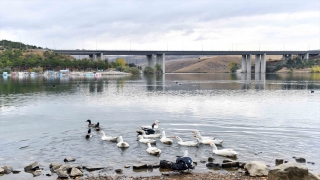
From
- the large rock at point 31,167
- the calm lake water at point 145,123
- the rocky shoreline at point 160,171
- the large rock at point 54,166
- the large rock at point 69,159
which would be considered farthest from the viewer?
the calm lake water at point 145,123

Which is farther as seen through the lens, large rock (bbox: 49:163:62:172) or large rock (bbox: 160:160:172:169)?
large rock (bbox: 160:160:172:169)

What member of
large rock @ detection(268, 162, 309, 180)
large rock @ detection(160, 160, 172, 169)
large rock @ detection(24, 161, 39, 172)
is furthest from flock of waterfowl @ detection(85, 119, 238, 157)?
large rock @ detection(268, 162, 309, 180)

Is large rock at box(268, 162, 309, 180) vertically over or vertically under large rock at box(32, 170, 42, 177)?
over

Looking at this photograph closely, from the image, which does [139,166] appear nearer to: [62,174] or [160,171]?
[160,171]

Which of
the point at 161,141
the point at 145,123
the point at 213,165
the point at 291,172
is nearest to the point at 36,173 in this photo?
the point at 213,165

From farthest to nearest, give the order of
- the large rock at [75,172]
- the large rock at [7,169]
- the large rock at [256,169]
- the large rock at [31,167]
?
1. the large rock at [31,167]
2. the large rock at [7,169]
3. the large rock at [75,172]
4. the large rock at [256,169]

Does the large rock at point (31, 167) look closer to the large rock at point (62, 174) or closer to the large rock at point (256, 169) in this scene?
the large rock at point (62, 174)

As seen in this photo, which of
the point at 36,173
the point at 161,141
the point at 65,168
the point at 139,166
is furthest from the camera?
the point at 161,141

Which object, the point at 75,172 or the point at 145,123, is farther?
the point at 145,123

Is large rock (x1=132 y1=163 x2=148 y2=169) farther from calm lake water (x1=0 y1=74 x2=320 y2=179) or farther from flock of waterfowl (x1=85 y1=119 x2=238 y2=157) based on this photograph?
flock of waterfowl (x1=85 y1=119 x2=238 y2=157)

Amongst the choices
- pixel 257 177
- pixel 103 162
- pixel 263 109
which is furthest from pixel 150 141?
pixel 263 109

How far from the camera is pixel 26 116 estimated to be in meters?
40.5

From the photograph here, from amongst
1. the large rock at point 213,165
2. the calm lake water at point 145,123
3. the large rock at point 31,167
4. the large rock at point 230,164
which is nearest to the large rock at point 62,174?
the calm lake water at point 145,123

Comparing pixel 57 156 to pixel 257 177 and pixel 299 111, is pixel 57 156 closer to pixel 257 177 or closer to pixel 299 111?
pixel 257 177
